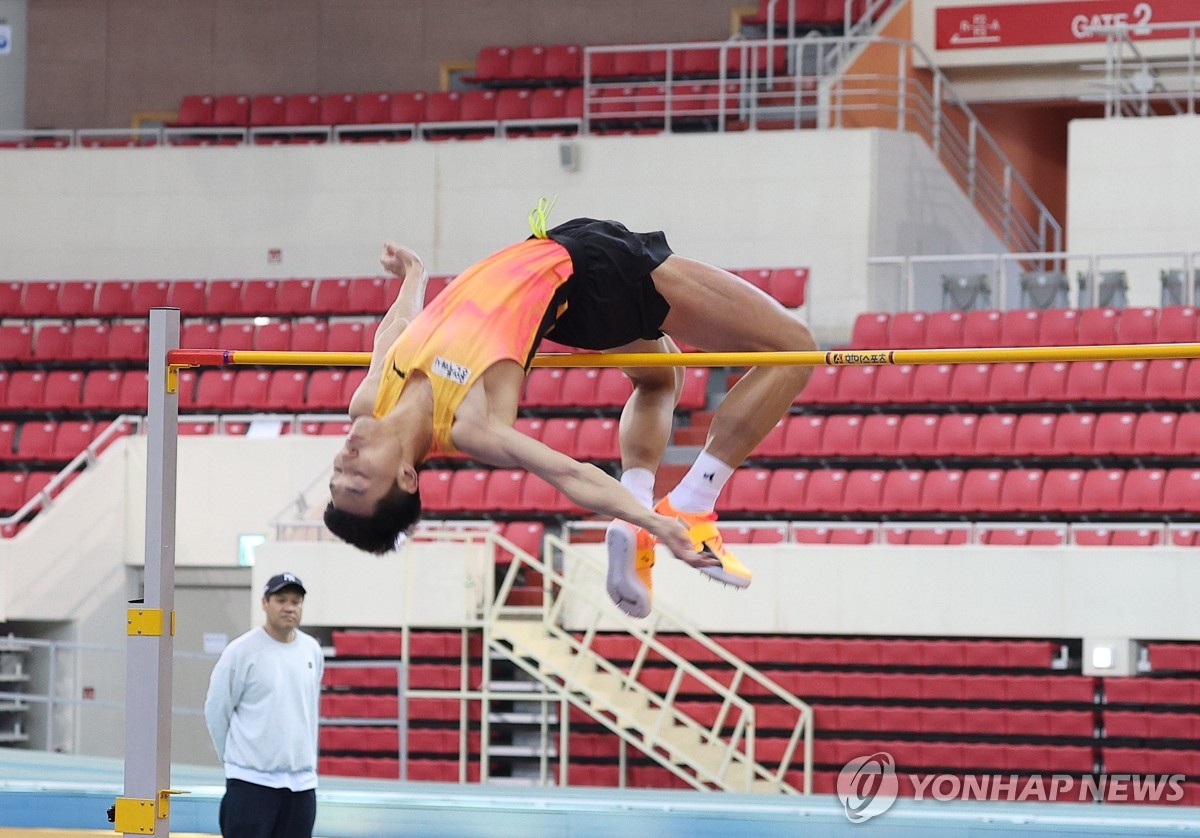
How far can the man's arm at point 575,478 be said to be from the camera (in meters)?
3.94

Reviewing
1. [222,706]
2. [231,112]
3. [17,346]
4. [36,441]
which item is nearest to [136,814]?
[222,706]

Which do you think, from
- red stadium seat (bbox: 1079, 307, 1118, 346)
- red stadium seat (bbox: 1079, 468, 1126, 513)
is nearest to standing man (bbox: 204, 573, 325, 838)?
red stadium seat (bbox: 1079, 468, 1126, 513)

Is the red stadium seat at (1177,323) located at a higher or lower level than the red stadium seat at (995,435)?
higher

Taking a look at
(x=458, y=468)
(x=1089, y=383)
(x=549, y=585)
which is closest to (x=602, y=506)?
(x=549, y=585)

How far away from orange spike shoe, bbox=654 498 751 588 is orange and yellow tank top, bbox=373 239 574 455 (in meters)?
0.63

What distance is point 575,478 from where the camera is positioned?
13.0ft

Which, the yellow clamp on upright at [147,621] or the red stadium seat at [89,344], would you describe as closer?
the yellow clamp on upright at [147,621]

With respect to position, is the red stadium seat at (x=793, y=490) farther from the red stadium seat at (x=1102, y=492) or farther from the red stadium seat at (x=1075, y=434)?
the red stadium seat at (x=1102, y=492)

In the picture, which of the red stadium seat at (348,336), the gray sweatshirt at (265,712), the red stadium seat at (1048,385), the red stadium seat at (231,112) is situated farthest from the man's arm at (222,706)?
the red stadium seat at (231,112)

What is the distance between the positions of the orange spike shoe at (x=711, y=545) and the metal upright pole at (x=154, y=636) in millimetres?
1392

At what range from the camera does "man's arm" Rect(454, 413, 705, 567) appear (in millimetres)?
3943

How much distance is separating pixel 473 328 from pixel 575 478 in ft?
1.46

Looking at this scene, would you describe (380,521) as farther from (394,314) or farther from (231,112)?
(231,112)

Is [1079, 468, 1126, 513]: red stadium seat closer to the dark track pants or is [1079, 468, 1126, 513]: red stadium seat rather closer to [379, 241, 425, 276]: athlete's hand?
the dark track pants
